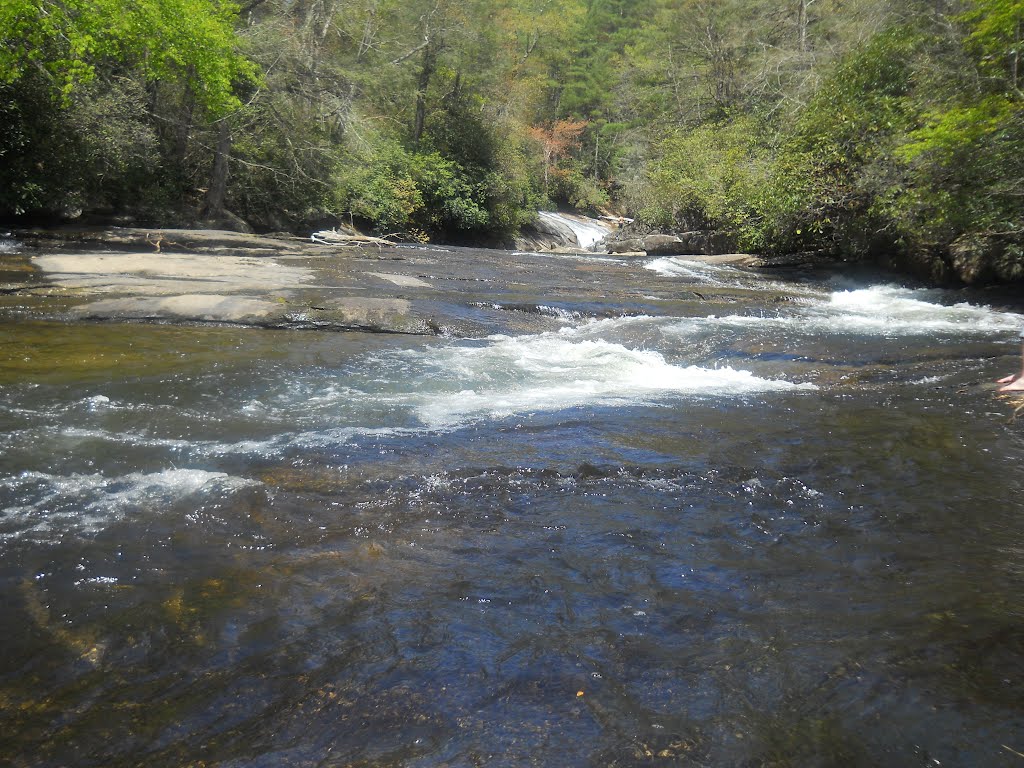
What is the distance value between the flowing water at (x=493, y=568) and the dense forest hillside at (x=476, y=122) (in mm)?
8466

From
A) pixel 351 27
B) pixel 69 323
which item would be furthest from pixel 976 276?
pixel 351 27

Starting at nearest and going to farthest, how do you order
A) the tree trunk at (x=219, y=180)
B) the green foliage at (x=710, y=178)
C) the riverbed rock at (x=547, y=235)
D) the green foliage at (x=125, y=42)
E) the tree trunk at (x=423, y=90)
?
the green foliage at (x=125, y=42)
the tree trunk at (x=219, y=180)
the green foliage at (x=710, y=178)
the tree trunk at (x=423, y=90)
the riverbed rock at (x=547, y=235)

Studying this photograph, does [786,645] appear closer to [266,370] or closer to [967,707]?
[967,707]

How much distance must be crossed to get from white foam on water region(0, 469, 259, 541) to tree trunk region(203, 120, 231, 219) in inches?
626

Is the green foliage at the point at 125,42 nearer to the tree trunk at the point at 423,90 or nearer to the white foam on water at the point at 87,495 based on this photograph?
the tree trunk at the point at 423,90

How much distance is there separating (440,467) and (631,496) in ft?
4.01

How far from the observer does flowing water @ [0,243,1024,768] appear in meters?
2.31

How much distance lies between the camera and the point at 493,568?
334cm

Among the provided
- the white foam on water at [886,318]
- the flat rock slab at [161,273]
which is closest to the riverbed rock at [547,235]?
the white foam on water at [886,318]

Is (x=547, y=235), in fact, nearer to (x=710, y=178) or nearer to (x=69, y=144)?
(x=710, y=178)

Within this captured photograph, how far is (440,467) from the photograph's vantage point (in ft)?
14.9

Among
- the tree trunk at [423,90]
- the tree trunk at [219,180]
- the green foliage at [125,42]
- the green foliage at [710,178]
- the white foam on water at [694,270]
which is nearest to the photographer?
the green foliage at [125,42]

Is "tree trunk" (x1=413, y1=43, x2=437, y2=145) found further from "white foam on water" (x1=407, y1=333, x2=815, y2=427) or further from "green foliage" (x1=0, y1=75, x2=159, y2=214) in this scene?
"white foam on water" (x1=407, y1=333, x2=815, y2=427)

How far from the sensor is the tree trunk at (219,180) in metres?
17.9
